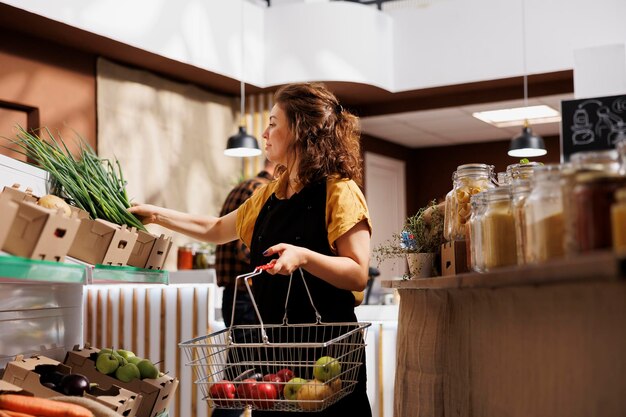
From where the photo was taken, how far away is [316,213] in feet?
8.04

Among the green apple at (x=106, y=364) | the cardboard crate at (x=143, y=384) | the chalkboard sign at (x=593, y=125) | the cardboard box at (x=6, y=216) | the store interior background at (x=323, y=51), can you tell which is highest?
the store interior background at (x=323, y=51)

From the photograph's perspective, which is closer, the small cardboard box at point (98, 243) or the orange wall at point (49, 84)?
the small cardboard box at point (98, 243)

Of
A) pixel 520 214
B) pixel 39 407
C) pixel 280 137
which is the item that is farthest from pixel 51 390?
pixel 520 214

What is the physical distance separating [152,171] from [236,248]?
304 cm

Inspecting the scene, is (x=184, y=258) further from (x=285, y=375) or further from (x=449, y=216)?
(x=285, y=375)

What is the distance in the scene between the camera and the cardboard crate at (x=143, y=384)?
2326mm

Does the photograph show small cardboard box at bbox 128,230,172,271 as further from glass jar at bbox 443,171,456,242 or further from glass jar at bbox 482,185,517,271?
glass jar at bbox 482,185,517,271

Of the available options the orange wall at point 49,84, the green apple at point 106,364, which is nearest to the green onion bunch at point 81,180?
the green apple at point 106,364

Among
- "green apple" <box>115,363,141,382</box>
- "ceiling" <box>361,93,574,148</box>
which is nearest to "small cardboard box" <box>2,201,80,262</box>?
"green apple" <box>115,363,141,382</box>

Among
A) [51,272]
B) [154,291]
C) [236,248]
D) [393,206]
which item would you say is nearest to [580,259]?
[51,272]

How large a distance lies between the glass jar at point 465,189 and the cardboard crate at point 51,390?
99 cm

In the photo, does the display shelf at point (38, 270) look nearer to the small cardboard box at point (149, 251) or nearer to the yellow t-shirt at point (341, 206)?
the small cardboard box at point (149, 251)

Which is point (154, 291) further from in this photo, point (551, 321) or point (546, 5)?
point (546, 5)

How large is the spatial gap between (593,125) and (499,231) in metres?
0.51
